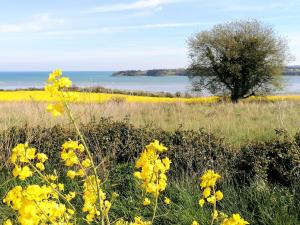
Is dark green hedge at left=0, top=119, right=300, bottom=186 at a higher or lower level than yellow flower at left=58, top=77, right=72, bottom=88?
lower

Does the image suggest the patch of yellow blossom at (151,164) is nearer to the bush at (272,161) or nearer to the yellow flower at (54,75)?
the yellow flower at (54,75)

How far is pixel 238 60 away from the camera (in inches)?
982

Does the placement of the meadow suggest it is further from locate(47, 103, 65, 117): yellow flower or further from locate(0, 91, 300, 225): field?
locate(47, 103, 65, 117): yellow flower

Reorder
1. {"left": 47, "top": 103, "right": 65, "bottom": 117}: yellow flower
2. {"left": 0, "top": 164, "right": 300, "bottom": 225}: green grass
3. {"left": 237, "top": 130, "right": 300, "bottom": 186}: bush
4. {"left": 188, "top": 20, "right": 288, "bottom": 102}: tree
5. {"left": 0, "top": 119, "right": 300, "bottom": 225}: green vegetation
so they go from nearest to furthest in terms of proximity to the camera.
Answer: {"left": 47, "top": 103, "right": 65, "bottom": 117}: yellow flower, {"left": 0, "top": 164, "right": 300, "bottom": 225}: green grass, {"left": 0, "top": 119, "right": 300, "bottom": 225}: green vegetation, {"left": 237, "top": 130, "right": 300, "bottom": 186}: bush, {"left": 188, "top": 20, "right": 288, "bottom": 102}: tree

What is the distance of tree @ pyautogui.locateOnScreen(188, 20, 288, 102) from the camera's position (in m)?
24.9

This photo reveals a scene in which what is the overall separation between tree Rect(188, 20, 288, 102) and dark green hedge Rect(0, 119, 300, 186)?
1752 cm

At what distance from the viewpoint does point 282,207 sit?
4977 mm

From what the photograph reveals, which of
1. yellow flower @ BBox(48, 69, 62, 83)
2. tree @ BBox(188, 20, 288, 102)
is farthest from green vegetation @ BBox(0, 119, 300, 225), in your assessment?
tree @ BBox(188, 20, 288, 102)

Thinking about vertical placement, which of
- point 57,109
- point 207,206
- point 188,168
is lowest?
point 207,206

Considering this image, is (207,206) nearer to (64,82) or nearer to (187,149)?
(187,149)

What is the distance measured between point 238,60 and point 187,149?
18.6 metres

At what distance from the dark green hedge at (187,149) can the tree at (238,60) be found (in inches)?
690

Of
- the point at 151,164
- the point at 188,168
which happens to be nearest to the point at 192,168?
the point at 188,168

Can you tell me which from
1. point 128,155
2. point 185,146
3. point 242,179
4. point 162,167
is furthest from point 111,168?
point 162,167
